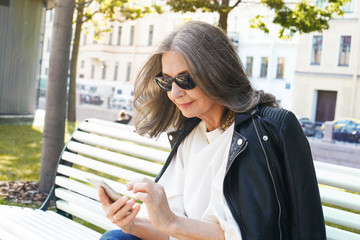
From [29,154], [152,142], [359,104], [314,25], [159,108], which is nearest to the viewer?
[159,108]

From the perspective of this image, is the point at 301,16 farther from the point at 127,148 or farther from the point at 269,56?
the point at 269,56

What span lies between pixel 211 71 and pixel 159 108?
587 mm

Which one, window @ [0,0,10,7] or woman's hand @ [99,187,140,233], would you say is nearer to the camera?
woman's hand @ [99,187,140,233]

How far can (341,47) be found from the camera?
98.7 feet

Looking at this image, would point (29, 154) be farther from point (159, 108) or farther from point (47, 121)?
point (159, 108)

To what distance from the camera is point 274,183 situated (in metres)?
1.77

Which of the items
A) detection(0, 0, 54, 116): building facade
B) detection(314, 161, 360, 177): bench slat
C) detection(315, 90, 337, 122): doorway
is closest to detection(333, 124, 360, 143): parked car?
detection(0, 0, 54, 116): building facade

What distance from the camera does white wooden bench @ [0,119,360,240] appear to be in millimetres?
2215

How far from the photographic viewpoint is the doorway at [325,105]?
101 feet

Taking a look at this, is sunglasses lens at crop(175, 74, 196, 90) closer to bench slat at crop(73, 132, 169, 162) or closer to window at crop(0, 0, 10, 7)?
bench slat at crop(73, 132, 169, 162)

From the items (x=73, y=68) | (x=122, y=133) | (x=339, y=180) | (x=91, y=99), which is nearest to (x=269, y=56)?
(x=91, y=99)

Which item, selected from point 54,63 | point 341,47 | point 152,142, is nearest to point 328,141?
point 54,63

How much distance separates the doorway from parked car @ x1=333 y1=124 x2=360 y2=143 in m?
14.7

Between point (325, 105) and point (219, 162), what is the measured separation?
99.3 ft
